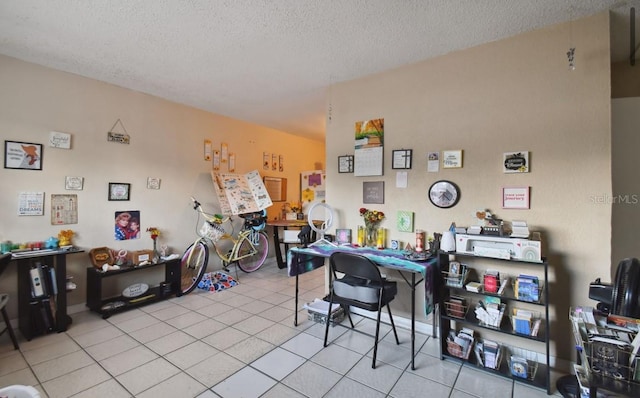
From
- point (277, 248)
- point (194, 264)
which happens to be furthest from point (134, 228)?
point (277, 248)

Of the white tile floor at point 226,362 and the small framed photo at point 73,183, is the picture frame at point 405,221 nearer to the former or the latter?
the white tile floor at point 226,362

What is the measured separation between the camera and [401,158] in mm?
2775

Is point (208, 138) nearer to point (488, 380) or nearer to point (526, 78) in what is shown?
point (526, 78)

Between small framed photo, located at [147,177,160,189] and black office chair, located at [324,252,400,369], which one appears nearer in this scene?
black office chair, located at [324,252,400,369]

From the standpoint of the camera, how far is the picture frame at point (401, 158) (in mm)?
2734

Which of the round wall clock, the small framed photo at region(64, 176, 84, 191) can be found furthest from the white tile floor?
the small framed photo at region(64, 176, 84, 191)

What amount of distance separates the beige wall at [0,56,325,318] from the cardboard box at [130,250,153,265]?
213mm

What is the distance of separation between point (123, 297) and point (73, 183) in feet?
4.45

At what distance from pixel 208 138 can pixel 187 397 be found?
350cm

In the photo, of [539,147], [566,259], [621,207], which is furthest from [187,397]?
[621,207]

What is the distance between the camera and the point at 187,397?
5.81 feet

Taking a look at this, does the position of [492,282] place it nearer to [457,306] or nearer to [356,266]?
[457,306]

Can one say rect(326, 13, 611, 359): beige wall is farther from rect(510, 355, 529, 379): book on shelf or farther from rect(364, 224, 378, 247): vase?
rect(510, 355, 529, 379): book on shelf

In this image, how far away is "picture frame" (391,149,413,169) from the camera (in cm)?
273
